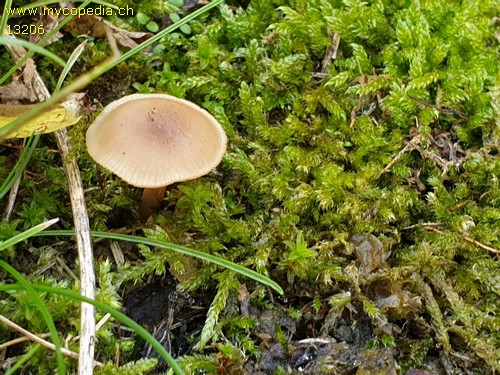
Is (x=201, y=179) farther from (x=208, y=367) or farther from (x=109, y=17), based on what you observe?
(x=109, y=17)

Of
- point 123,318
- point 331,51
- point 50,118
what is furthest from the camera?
point 331,51

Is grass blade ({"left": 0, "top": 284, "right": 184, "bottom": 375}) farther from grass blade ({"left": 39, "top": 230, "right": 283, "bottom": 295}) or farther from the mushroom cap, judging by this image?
the mushroom cap

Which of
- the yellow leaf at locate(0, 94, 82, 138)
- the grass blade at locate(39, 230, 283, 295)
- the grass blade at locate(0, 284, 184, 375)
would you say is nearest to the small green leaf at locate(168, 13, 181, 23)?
the yellow leaf at locate(0, 94, 82, 138)

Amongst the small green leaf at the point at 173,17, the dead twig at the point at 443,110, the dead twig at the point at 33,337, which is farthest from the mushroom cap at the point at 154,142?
the dead twig at the point at 443,110

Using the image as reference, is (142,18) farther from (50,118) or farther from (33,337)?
(33,337)

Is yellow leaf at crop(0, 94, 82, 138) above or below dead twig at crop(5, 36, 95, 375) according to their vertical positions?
above

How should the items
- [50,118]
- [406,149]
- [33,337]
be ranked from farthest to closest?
[406,149], [50,118], [33,337]

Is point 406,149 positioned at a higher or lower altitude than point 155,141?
lower

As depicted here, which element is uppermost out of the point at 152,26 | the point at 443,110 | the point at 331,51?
the point at 152,26

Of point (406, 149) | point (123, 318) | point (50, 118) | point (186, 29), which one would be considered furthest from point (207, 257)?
point (186, 29)
